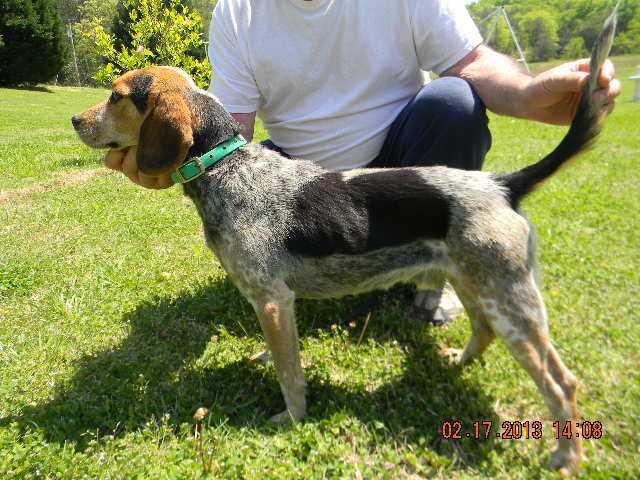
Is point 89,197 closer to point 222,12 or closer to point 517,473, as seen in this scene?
point 222,12

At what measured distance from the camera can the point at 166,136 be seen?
2.75 m

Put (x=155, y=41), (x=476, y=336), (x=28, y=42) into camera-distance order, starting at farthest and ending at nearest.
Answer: (x=28, y=42)
(x=155, y=41)
(x=476, y=336)

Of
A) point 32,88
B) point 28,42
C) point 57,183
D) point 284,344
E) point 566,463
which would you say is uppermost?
point 284,344

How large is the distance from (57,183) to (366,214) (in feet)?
27.2

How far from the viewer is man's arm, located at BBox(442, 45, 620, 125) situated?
2.70m

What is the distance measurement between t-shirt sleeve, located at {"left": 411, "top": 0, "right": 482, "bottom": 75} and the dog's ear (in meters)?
1.94

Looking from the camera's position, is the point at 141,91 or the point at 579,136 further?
the point at 141,91

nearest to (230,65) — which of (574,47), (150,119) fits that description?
(150,119)

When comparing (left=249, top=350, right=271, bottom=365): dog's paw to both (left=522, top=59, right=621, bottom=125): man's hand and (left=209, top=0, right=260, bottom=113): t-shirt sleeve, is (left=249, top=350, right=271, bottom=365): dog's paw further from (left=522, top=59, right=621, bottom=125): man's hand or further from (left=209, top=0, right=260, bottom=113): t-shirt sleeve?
(left=522, top=59, right=621, bottom=125): man's hand

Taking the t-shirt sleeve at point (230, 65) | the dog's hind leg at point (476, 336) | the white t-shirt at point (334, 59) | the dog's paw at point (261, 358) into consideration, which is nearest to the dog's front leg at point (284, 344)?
the dog's paw at point (261, 358)

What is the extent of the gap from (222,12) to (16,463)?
339cm
